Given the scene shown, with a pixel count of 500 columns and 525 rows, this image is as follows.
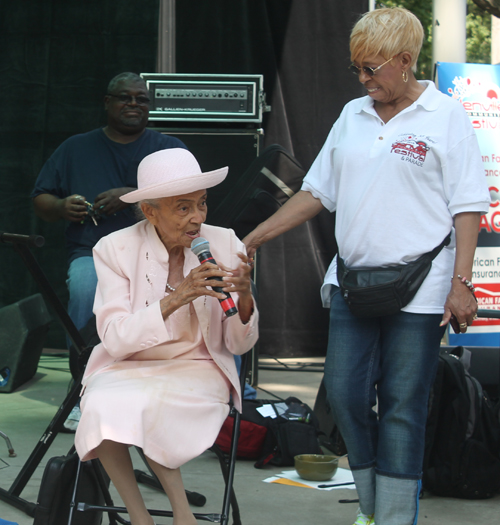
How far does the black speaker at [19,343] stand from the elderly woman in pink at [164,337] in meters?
2.85

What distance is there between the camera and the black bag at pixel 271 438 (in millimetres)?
3471

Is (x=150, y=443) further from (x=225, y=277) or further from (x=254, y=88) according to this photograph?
(x=254, y=88)

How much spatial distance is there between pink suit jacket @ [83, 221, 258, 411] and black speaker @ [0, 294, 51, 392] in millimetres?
2848

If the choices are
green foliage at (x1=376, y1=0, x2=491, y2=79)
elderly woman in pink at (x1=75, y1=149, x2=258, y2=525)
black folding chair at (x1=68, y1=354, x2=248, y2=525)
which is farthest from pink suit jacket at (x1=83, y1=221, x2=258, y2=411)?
green foliage at (x1=376, y1=0, x2=491, y2=79)

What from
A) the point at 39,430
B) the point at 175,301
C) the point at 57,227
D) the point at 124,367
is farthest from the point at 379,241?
the point at 57,227

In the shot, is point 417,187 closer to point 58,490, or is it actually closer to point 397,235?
point 397,235

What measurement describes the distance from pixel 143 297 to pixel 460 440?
148 cm

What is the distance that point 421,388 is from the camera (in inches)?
89.8

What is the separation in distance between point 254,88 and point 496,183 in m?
2.25

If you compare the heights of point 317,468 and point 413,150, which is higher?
point 413,150

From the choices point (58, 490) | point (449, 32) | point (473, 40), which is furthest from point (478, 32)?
point (58, 490)

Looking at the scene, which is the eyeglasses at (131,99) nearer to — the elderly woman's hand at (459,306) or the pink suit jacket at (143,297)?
Answer: the pink suit jacket at (143,297)

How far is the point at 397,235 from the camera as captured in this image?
226 cm

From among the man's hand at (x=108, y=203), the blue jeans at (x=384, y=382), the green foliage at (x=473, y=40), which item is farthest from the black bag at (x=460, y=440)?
the green foliage at (x=473, y=40)
